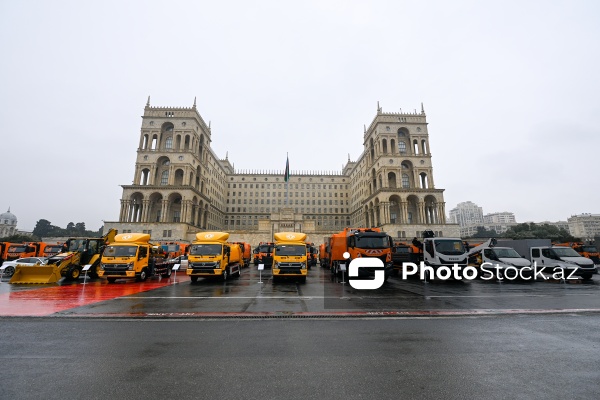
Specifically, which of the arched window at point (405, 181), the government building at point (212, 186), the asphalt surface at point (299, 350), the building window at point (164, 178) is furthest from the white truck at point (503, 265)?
the building window at point (164, 178)

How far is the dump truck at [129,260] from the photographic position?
17562 millimetres

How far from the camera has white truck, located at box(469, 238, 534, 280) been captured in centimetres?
1897

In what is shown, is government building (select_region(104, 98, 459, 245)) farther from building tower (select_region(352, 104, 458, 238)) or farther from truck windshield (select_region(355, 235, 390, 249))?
truck windshield (select_region(355, 235, 390, 249))

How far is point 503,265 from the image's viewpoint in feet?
63.7

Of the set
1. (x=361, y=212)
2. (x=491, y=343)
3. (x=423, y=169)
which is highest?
(x=423, y=169)

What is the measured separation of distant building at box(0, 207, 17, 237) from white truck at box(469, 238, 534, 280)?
212852 mm

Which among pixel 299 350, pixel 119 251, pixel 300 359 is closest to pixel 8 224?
pixel 119 251

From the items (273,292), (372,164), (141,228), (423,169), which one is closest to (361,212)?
(372,164)

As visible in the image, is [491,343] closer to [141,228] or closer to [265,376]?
[265,376]

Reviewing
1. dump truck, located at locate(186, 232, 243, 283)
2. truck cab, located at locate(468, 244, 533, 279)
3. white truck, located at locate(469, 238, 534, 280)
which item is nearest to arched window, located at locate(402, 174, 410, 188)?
white truck, located at locate(469, 238, 534, 280)

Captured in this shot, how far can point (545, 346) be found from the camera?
6.12 meters

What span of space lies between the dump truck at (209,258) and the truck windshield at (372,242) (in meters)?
8.86

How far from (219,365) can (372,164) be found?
240 feet

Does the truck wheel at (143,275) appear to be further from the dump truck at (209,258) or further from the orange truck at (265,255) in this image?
the orange truck at (265,255)
